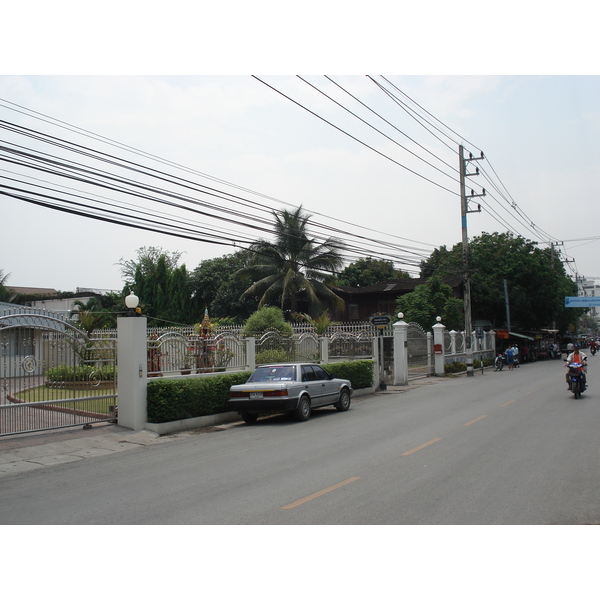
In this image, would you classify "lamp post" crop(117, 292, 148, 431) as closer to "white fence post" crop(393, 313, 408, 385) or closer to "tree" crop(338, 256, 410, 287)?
"white fence post" crop(393, 313, 408, 385)

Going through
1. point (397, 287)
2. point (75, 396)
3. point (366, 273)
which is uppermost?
point (366, 273)

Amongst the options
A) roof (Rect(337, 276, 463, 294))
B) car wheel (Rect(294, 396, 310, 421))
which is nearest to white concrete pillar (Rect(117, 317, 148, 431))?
car wheel (Rect(294, 396, 310, 421))

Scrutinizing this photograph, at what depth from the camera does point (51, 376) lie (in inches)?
509

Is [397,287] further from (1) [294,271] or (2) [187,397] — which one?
(2) [187,397]

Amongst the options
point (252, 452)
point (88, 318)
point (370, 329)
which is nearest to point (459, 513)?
point (252, 452)

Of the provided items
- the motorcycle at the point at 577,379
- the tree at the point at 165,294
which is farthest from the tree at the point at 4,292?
the motorcycle at the point at 577,379

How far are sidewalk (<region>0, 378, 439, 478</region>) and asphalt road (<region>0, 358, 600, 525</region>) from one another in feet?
1.60

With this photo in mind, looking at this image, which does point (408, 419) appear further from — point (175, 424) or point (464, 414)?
point (175, 424)

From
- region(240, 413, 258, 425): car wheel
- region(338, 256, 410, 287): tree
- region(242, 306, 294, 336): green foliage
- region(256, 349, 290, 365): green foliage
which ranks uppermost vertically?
region(338, 256, 410, 287): tree

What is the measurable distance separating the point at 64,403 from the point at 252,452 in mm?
4943

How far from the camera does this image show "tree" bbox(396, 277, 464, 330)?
40906 millimetres

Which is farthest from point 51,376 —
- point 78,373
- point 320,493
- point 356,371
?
point 356,371

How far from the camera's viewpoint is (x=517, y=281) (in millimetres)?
53219

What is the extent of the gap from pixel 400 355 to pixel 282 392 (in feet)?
45.2
